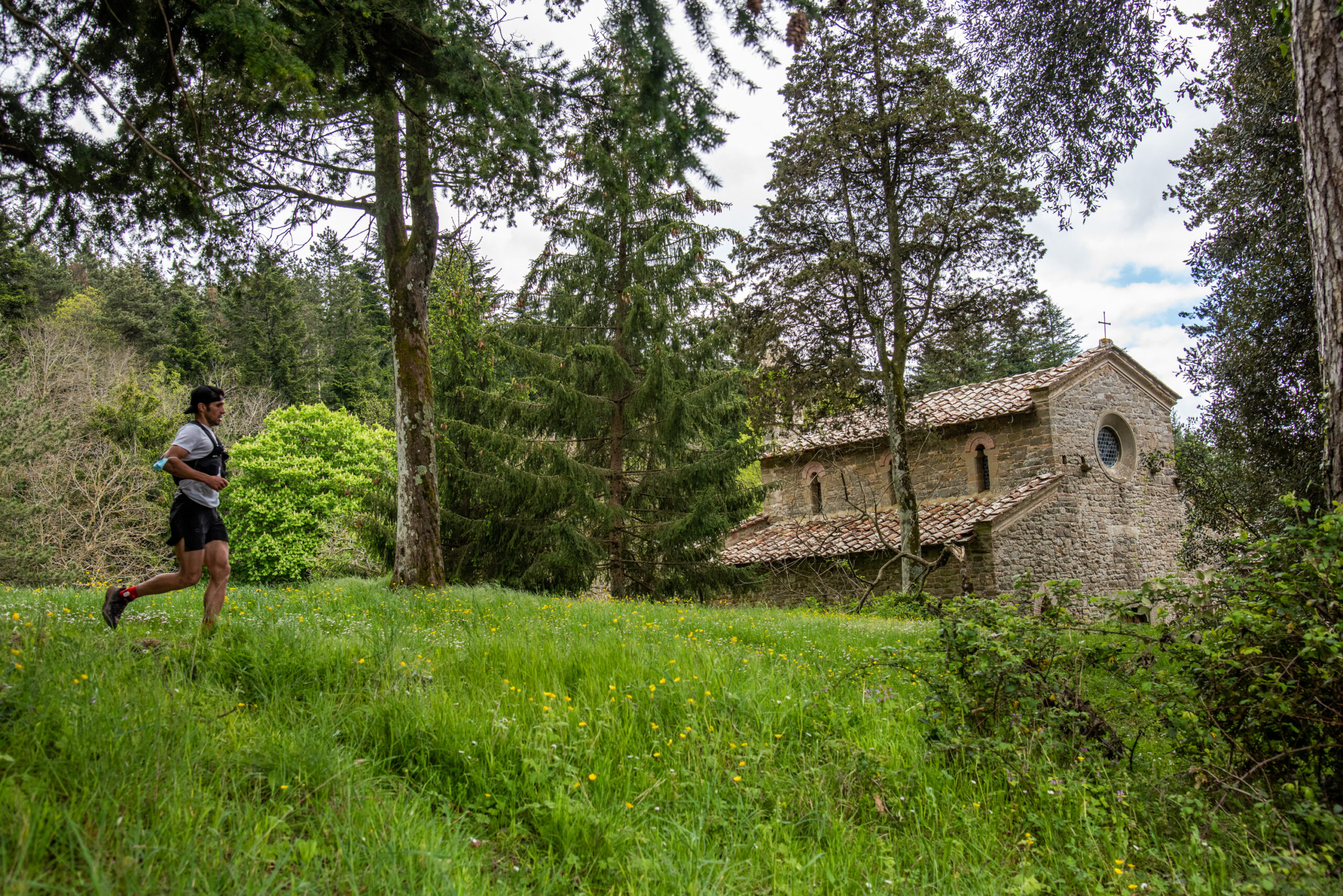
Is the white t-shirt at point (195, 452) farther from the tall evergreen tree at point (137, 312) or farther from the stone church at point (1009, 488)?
the tall evergreen tree at point (137, 312)

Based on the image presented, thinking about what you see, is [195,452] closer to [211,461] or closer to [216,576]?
[211,461]

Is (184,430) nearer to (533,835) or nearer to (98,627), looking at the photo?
(98,627)

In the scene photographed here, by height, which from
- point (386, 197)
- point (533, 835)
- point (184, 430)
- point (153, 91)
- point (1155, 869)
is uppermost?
point (386, 197)

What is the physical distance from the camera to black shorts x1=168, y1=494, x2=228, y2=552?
4996mm

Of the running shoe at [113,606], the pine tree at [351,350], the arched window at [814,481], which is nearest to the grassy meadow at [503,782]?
the running shoe at [113,606]

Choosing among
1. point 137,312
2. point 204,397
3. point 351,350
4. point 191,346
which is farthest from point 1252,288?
point 137,312

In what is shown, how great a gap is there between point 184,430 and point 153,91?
242cm

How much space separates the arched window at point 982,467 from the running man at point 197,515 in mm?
→ 20254

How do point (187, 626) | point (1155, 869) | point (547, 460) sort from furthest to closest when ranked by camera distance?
point (547, 460)
point (187, 626)
point (1155, 869)

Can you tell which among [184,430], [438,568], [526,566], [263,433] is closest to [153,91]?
[184,430]

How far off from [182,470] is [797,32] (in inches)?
188

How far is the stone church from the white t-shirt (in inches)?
557

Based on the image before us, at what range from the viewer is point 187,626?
555 centimetres

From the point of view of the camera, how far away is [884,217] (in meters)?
18.6
